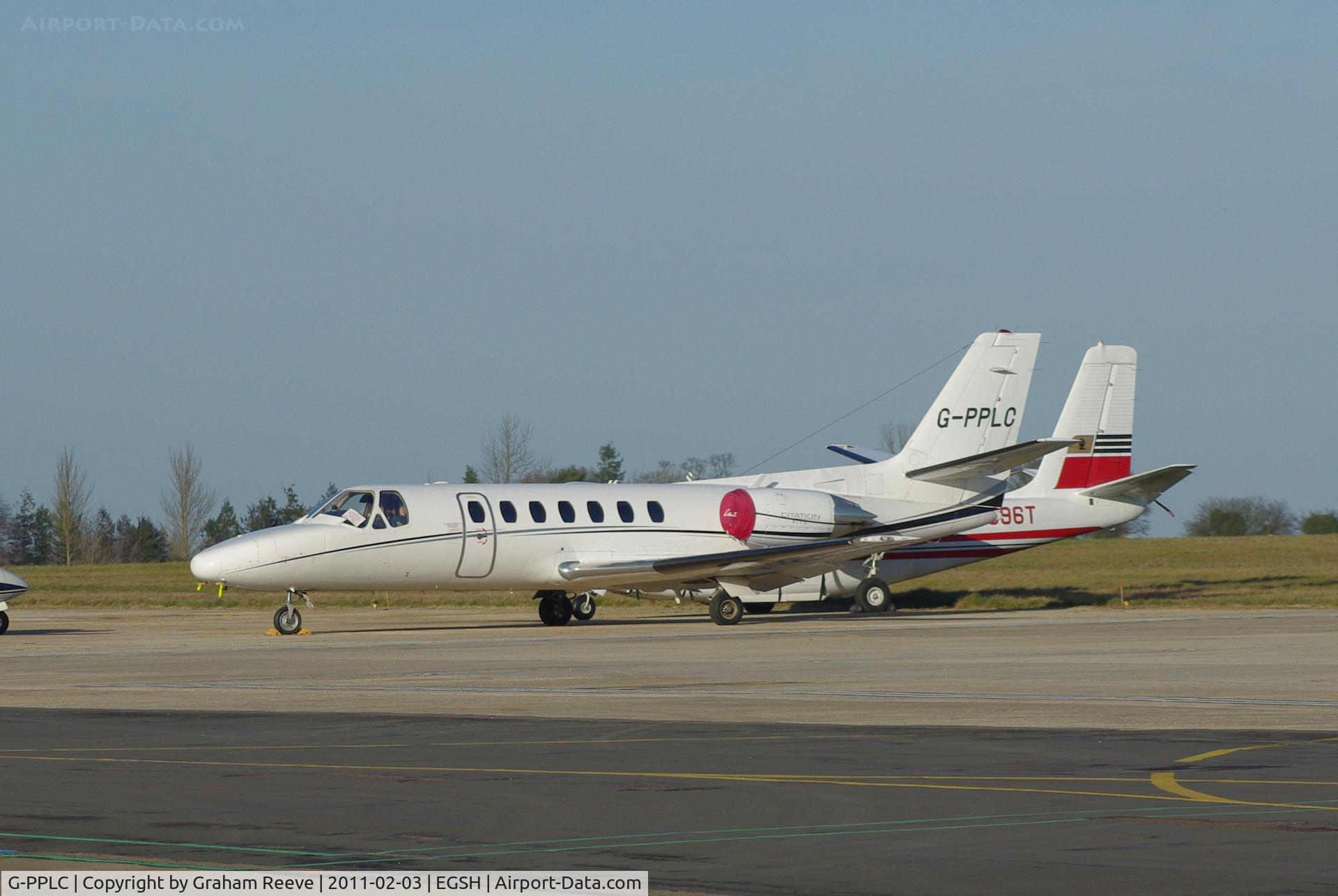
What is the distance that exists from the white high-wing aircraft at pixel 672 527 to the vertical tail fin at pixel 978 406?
0.11ft

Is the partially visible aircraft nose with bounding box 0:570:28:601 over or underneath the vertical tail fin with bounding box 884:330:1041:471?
underneath

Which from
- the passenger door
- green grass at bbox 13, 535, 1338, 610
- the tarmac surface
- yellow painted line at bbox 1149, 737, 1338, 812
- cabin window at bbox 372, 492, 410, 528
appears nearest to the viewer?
the tarmac surface

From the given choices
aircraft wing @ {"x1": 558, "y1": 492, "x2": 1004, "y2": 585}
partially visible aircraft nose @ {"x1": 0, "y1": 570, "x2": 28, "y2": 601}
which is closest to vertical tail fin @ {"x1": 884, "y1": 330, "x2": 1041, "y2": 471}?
aircraft wing @ {"x1": 558, "y1": 492, "x2": 1004, "y2": 585}

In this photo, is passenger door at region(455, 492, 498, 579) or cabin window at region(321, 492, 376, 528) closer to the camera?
cabin window at region(321, 492, 376, 528)

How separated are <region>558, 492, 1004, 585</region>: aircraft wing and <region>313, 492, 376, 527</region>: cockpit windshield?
457 cm

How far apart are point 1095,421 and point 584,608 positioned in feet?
53.5

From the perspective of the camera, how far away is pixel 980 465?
40.2 metres

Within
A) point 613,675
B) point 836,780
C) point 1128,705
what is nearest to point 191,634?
point 613,675

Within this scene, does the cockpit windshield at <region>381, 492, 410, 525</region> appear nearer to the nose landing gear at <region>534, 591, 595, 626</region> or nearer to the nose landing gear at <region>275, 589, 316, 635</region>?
the nose landing gear at <region>275, 589, 316, 635</region>

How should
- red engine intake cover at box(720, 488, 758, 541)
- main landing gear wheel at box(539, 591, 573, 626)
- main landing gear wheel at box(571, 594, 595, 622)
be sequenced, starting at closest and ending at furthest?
red engine intake cover at box(720, 488, 758, 541), main landing gear wheel at box(539, 591, 573, 626), main landing gear wheel at box(571, 594, 595, 622)

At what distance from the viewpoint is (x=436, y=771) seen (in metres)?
12.1

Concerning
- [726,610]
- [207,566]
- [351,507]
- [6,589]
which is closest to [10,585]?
[6,589]

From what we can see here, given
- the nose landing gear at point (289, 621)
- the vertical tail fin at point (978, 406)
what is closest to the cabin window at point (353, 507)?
the nose landing gear at point (289, 621)

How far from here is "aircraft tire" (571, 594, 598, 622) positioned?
3975cm
